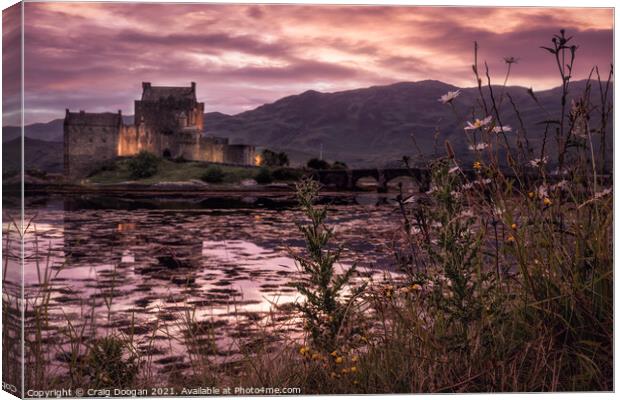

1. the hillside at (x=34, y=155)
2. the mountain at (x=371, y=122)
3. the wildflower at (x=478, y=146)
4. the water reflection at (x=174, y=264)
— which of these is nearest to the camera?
the wildflower at (x=478, y=146)

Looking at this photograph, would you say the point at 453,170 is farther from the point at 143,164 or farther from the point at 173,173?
the point at 173,173

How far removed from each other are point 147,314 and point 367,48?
109 inches

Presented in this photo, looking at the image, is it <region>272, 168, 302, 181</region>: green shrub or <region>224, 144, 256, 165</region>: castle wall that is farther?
<region>224, 144, 256, 165</region>: castle wall

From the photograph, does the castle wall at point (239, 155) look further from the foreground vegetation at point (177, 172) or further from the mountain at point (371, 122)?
the mountain at point (371, 122)

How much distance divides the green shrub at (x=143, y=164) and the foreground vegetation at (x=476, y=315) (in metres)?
A: 4.02

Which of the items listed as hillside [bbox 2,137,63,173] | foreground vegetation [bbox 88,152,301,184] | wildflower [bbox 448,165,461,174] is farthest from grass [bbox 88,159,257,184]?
wildflower [bbox 448,165,461,174]

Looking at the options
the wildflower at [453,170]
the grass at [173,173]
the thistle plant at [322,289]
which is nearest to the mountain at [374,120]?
the wildflower at [453,170]

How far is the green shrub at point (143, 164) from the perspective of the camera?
27.0ft

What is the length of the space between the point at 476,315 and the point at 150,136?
6.79 m

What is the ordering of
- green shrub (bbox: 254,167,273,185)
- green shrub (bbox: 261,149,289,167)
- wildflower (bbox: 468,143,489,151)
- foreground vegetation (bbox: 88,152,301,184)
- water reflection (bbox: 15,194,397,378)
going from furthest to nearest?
green shrub (bbox: 254,167,273,185)
foreground vegetation (bbox: 88,152,301,184)
green shrub (bbox: 261,149,289,167)
water reflection (bbox: 15,194,397,378)
wildflower (bbox: 468,143,489,151)

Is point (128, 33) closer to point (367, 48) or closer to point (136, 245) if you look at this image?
point (367, 48)

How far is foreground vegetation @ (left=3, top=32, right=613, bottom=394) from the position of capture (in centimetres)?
393

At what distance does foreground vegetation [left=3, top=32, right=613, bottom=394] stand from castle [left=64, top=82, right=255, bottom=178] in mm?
2662

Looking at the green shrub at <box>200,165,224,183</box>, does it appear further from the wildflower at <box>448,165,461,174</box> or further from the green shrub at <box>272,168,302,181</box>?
the wildflower at <box>448,165,461,174</box>
